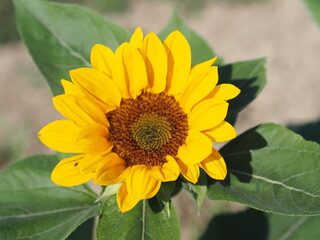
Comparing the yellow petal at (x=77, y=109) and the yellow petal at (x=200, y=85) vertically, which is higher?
Result: the yellow petal at (x=77, y=109)

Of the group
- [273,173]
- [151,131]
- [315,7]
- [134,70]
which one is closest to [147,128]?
[151,131]

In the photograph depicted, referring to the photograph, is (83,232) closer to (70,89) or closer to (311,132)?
(70,89)

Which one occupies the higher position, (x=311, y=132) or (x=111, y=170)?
(x=111, y=170)

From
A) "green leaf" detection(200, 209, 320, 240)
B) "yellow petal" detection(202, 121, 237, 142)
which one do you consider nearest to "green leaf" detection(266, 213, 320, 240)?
"green leaf" detection(200, 209, 320, 240)

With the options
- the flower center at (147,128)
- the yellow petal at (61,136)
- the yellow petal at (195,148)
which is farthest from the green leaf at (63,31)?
the yellow petal at (195,148)

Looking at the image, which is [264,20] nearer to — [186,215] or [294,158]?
[186,215]

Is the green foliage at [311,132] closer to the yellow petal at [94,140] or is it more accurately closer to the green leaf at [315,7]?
the green leaf at [315,7]

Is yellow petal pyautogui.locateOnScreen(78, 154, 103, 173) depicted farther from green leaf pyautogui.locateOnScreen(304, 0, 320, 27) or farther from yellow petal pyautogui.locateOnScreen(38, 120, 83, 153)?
green leaf pyautogui.locateOnScreen(304, 0, 320, 27)

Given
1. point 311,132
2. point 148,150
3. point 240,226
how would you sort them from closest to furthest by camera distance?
1. point 148,150
2. point 311,132
3. point 240,226
